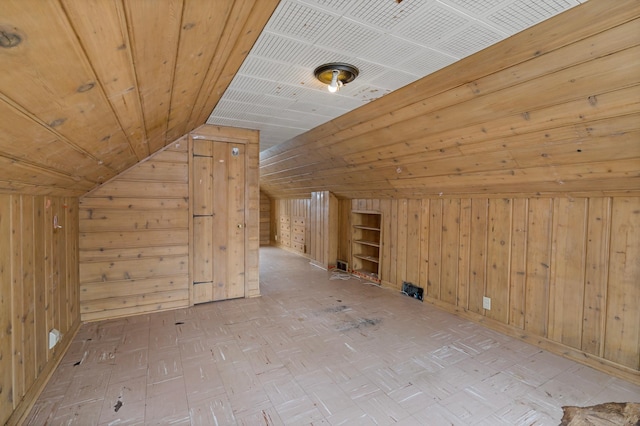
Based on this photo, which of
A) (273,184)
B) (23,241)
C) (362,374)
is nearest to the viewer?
(23,241)

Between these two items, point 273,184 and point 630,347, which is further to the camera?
point 273,184

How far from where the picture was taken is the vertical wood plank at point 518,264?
2775 millimetres

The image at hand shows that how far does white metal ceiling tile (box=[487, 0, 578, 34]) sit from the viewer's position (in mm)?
1361

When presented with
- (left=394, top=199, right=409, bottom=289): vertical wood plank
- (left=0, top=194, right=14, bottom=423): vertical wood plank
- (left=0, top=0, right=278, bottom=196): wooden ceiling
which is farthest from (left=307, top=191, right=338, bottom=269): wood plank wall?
(left=0, top=194, right=14, bottom=423): vertical wood plank

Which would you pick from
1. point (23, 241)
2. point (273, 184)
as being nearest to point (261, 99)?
point (23, 241)

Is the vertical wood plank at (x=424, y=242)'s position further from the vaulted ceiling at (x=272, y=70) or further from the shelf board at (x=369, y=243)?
the shelf board at (x=369, y=243)

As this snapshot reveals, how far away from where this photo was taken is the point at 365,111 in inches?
113

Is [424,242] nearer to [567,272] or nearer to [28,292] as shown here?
[567,272]

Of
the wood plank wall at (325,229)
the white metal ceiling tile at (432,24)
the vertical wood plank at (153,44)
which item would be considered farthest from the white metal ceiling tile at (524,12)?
the wood plank wall at (325,229)

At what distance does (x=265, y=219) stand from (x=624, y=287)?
7828 mm

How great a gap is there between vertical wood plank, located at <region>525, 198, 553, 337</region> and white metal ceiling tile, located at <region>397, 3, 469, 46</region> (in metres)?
1.88

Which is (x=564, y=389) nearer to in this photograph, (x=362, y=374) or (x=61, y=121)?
(x=362, y=374)

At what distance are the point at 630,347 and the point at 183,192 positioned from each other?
4.30 meters

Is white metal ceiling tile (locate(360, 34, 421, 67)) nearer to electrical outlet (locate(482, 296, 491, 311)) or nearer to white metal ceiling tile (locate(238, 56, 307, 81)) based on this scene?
white metal ceiling tile (locate(238, 56, 307, 81))
